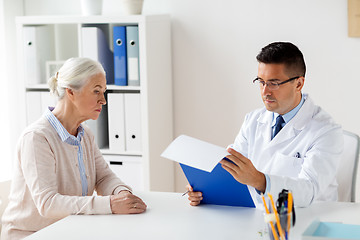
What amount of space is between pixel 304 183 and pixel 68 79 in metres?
1.00

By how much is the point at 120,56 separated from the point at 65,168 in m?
1.23

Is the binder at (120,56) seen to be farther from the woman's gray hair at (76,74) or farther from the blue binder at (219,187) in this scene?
the blue binder at (219,187)

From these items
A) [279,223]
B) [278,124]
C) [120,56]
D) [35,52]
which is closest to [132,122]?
[120,56]

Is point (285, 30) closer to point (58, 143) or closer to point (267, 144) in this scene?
point (267, 144)

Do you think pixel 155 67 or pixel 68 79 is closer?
pixel 68 79

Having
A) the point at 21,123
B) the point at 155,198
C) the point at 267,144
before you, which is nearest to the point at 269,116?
the point at 267,144

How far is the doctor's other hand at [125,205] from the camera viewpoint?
1906 millimetres

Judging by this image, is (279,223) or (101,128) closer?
(279,223)

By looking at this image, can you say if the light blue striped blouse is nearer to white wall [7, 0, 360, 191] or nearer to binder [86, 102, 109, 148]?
binder [86, 102, 109, 148]

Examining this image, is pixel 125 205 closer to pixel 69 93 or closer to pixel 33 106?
pixel 69 93

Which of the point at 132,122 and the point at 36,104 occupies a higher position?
the point at 36,104

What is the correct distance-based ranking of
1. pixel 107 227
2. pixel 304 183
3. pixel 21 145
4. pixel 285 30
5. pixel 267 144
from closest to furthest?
pixel 107 227
pixel 304 183
pixel 21 145
pixel 267 144
pixel 285 30

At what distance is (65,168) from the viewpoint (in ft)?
6.94

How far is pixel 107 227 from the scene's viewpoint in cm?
177
